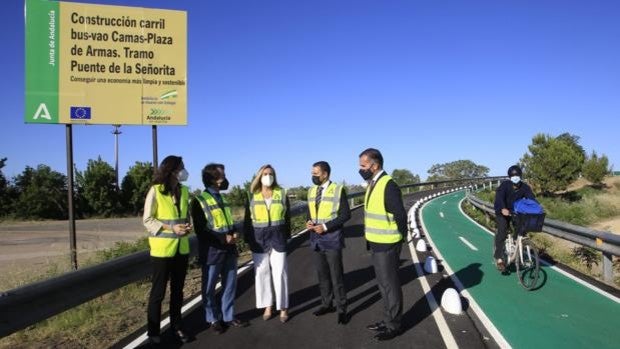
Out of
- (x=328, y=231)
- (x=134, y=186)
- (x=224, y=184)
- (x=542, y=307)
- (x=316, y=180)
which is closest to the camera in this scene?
(x=224, y=184)

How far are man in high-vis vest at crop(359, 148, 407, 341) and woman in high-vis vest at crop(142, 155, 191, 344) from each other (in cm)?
228

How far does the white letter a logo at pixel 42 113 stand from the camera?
12.4m

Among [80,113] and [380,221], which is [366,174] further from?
[80,113]

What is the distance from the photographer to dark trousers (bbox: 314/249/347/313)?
6.92m

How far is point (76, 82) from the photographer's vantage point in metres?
12.8

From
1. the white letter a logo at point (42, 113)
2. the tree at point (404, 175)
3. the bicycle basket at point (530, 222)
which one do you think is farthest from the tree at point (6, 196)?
the tree at point (404, 175)

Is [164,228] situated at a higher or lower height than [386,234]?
higher

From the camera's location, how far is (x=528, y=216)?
920 cm

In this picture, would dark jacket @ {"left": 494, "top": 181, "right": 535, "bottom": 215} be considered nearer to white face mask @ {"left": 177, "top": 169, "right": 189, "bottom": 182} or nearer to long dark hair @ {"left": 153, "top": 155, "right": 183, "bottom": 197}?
white face mask @ {"left": 177, "top": 169, "right": 189, "bottom": 182}

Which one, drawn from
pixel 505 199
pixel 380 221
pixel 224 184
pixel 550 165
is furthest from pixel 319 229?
pixel 550 165

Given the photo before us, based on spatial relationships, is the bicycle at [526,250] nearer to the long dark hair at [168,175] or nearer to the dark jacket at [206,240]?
the dark jacket at [206,240]

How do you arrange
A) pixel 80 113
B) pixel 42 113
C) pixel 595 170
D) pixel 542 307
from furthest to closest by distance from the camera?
pixel 595 170 < pixel 80 113 < pixel 42 113 < pixel 542 307

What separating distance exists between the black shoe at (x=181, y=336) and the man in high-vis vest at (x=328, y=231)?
1867 mm

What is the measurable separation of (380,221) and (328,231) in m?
0.88
